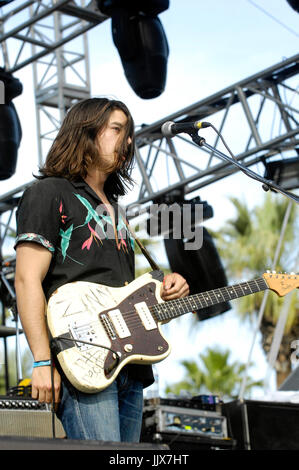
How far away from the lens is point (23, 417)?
11.9ft

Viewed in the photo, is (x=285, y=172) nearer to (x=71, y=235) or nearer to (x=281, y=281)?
(x=281, y=281)

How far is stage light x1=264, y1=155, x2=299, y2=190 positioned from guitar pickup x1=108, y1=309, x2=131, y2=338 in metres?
4.39

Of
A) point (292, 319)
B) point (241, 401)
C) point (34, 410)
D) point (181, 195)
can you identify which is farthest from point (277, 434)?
point (292, 319)

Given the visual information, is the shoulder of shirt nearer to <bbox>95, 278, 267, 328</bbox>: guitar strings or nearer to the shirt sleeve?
the shirt sleeve

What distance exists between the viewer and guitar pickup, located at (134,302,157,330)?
8.11ft

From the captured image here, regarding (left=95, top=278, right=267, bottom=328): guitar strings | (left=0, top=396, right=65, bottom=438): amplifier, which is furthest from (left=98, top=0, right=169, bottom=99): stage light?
(left=95, top=278, right=267, bottom=328): guitar strings

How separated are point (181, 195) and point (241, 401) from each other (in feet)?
7.91

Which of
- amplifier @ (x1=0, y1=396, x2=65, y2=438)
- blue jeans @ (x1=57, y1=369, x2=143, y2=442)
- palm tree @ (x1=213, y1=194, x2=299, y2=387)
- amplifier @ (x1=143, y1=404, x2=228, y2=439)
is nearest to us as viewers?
blue jeans @ (x1=57, y1=369, x2=143, y2=442)

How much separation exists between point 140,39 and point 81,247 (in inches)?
152

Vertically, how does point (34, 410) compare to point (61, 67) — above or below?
below

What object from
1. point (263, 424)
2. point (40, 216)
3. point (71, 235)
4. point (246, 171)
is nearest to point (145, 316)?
point (71, 235)

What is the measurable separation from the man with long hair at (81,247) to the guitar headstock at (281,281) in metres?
0.49
